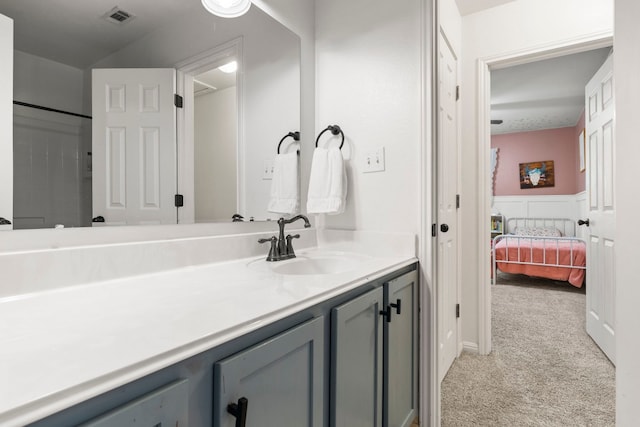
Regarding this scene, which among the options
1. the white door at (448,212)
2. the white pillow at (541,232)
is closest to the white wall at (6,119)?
the white door at (448,212)

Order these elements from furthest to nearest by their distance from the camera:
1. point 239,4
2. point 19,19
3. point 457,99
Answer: point 457,99
point 239,4
point 19,19

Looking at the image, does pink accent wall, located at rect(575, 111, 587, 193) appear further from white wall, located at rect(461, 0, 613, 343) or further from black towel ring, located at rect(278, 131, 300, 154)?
black towel ring, located at rect(278, 131, 300, 154)

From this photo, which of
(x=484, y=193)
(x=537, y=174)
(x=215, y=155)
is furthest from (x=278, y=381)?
(x=537, y=174)

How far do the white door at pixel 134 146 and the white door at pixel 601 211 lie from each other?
98.6 inches

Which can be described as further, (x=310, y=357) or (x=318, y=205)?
(x=318, y=205)

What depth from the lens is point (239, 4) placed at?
4.70 ft

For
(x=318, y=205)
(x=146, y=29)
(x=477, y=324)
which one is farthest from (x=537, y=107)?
(x=146, y=29)

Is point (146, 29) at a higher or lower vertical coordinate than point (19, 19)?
higher

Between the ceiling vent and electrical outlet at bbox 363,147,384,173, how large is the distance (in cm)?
109

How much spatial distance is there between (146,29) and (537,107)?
211 inches

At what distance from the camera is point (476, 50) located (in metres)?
2.32

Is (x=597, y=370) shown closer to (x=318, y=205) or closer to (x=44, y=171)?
(x=318, y=205)

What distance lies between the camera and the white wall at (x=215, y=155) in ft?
4.37

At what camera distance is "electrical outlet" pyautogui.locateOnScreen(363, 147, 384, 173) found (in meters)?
1.59
